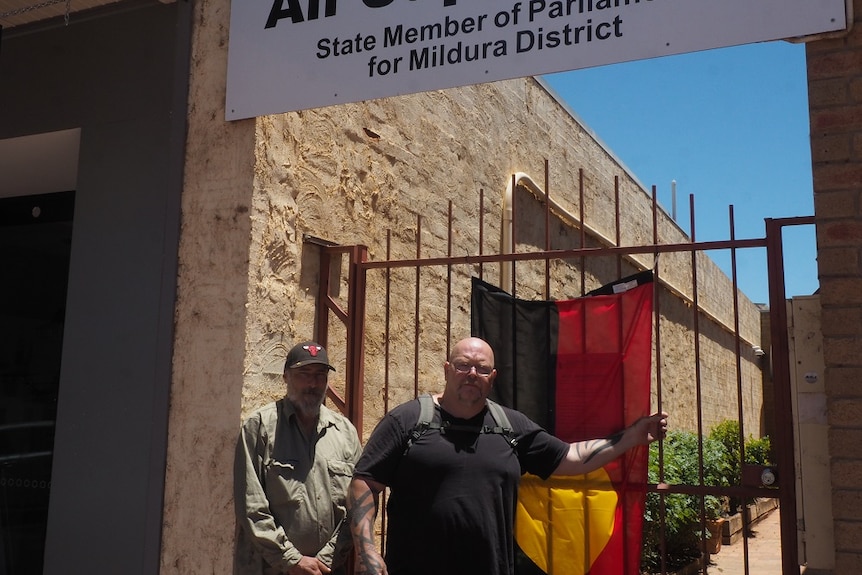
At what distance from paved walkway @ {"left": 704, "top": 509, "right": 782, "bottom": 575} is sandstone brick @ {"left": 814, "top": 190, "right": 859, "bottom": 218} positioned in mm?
5019

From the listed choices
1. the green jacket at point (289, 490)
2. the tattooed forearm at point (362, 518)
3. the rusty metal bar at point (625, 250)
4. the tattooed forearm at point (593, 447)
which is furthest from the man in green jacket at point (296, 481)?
the tattooed forearm at point (593, 447)

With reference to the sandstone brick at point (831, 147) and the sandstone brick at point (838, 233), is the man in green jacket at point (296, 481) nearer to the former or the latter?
the sandstone brick at point (838, 233)

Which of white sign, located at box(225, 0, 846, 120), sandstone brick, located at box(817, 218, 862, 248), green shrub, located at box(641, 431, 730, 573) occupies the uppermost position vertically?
white sign, located at box(225, 0, 846, 120)

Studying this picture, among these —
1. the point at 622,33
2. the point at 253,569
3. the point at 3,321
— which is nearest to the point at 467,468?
the point at 253,569

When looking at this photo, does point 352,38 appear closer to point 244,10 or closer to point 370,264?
point 244,10

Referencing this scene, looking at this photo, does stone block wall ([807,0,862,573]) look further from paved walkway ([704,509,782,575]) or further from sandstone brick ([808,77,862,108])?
paved walkway ([704,509,782,575])

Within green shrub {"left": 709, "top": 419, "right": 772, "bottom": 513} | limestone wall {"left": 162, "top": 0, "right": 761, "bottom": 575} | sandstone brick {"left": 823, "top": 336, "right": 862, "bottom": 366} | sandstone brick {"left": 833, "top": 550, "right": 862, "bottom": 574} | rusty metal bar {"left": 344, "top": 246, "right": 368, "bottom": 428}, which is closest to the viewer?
sandstone brick {"left": 833, "top": 550, "right": 862, "bottom": 574}

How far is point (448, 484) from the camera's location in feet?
10.4

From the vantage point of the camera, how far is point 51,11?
4.86 meters

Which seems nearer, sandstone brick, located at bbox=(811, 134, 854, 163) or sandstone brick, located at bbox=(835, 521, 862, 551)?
sandstone brick, located at bbox=(835, 521, 862, 551)

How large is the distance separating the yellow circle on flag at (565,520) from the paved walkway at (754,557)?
4.26 meters

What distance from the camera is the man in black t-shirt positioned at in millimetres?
3135

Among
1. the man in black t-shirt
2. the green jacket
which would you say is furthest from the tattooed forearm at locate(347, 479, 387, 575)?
the green jacket

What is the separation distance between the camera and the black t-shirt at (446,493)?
3131mm
